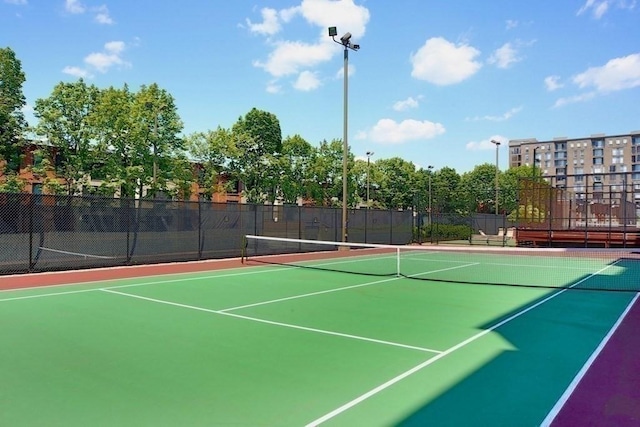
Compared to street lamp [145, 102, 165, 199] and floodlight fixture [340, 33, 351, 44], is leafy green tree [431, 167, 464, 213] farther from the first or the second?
floodlight fixture [340, 33, 351, 44]

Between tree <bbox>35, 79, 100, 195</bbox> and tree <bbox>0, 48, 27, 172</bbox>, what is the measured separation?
3.54 feet

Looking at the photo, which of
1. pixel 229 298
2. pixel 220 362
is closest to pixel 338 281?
pixel 229 298

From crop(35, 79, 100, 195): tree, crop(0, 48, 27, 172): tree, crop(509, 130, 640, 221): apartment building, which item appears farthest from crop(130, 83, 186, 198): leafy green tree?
crop(509, 130, 640, 221): apartment building

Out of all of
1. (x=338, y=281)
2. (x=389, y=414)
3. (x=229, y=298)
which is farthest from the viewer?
(x=338, y=281)

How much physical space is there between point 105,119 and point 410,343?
85.4 ft

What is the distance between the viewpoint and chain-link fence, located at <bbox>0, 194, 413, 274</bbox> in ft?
46.1

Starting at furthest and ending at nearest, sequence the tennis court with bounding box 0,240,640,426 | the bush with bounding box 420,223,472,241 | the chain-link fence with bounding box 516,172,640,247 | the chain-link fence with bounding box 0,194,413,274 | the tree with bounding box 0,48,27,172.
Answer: the bush with bounding box 420,223,472,241
the tree with bounding box 0,48,27,172
the chain-link fence with bounding box 516,172,640,247
the chain-link fence with bounding box 0,194,413,274
the tennis court with bounding box 0,240,640,426

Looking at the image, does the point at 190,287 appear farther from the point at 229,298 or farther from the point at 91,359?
the point at 91,359

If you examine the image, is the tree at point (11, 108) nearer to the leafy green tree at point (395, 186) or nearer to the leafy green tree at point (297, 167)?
the leafy green tree at point (297, 167)

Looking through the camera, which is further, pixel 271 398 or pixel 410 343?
pixel 410 343

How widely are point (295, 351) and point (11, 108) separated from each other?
91.1 feet

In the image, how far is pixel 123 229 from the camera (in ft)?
54.1

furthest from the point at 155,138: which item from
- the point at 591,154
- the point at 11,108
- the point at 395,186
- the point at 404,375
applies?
the point at 591,154

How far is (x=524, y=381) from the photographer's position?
5.30 m
